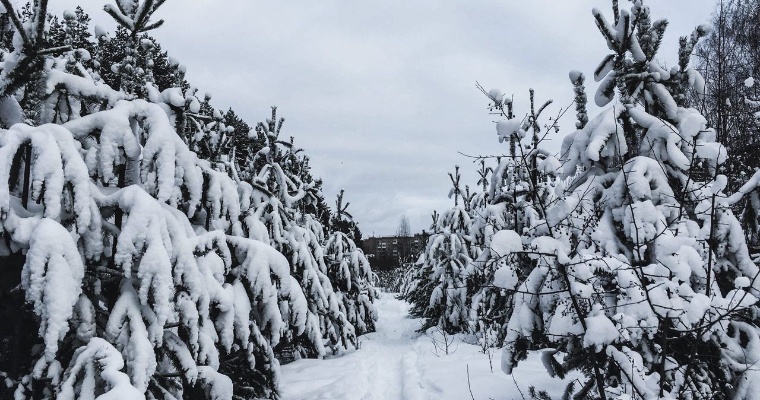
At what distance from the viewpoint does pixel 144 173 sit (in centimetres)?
282

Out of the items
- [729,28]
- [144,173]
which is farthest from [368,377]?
[729,28]

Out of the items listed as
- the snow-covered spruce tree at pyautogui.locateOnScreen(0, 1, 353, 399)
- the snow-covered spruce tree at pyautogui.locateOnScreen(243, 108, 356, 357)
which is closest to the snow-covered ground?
the snow-covered spruce tree at pyautogui.locateOnScreen(243, 108, 356, 357)

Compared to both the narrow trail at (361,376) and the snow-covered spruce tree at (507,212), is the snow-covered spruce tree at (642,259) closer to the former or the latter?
the snow-covered spruce tree at (507,212)

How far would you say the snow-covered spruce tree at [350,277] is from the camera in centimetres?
1144

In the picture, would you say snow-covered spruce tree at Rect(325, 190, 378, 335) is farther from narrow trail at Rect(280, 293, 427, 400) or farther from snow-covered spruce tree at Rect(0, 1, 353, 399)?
snow-covered spruce tree at Rect(0, 1, 353, 399)

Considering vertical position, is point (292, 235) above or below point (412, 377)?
above

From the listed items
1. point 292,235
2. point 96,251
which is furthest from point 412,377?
point 96,251

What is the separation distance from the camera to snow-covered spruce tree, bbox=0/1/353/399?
230 cm

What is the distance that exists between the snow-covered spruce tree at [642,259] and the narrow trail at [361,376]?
319 centimetres

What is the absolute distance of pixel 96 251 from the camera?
264cm

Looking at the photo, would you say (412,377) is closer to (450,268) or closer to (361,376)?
(361,376)

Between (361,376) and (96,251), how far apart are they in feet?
18.7

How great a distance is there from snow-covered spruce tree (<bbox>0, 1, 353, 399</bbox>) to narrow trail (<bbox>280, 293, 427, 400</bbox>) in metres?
3.22

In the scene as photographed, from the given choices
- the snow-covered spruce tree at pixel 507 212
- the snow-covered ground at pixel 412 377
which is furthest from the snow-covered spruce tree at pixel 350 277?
the snow-covered spruce tree at pixel 507 212
